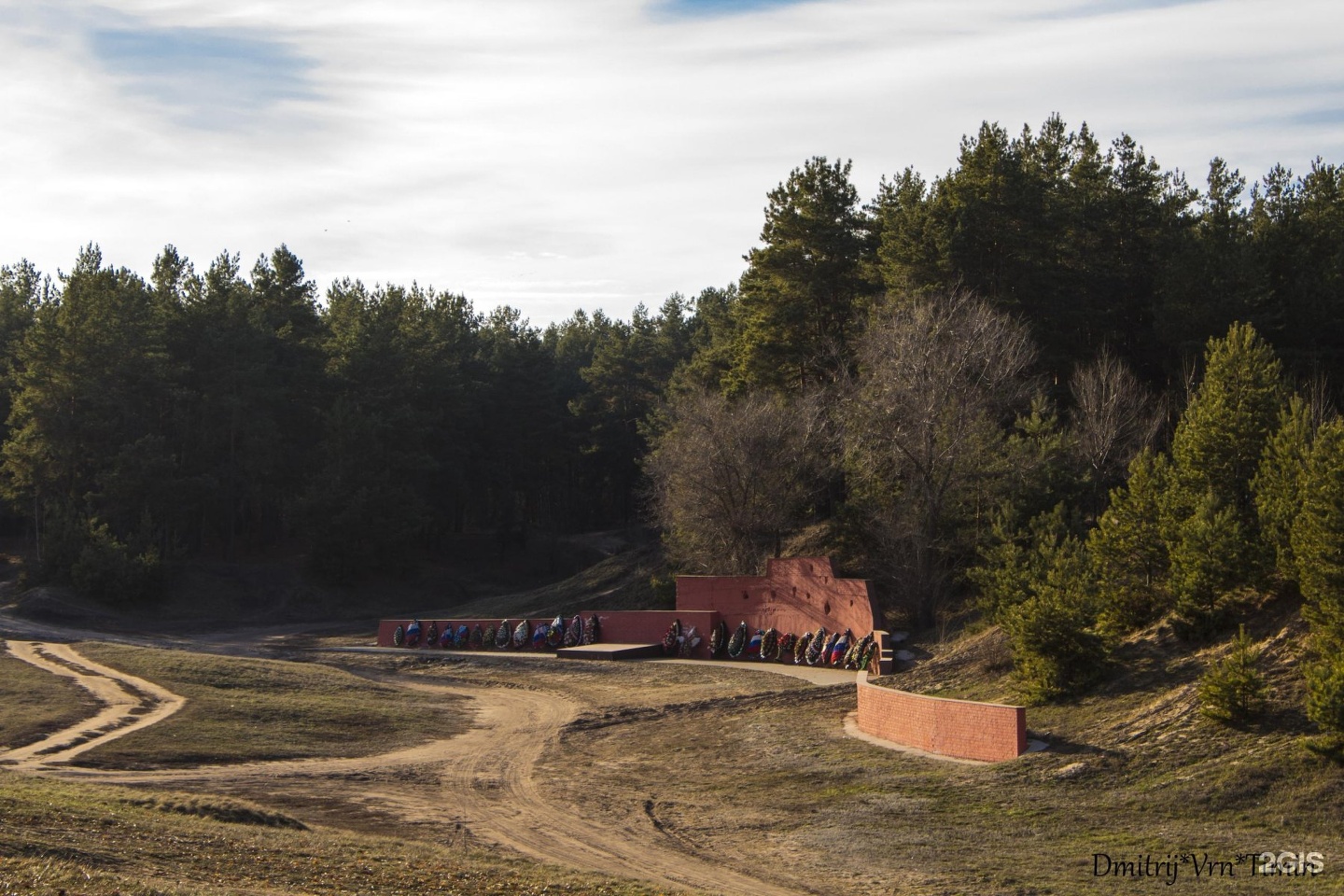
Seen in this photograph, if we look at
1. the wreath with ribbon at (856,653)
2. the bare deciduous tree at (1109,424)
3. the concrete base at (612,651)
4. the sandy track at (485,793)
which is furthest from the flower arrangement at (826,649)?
the sandy track at (485,793)

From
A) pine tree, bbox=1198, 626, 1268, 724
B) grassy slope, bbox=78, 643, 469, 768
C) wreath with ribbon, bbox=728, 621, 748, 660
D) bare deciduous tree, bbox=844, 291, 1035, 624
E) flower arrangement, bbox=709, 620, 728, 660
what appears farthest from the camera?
flower arrangement, bbox=709, 620, 728, 660

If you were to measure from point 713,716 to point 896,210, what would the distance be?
25.8 metres

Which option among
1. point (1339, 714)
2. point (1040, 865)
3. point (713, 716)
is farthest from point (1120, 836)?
point (713, 716)

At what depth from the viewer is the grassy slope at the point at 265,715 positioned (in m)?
20.9

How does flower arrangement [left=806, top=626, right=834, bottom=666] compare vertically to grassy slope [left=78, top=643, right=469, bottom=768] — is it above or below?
above

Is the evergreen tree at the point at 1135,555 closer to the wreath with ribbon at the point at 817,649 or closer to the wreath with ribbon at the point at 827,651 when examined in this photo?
the wreath with ribbon at the point at 827,651

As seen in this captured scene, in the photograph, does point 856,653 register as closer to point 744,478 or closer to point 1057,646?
point 744,478

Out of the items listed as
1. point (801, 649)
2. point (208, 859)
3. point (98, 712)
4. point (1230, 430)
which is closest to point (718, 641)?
point (801, 649)

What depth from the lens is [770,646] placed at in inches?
1336

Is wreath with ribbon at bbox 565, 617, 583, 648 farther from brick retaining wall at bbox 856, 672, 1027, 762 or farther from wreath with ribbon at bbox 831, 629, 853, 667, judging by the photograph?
brick retaining wall at bbox 856, 672, 1027, 762

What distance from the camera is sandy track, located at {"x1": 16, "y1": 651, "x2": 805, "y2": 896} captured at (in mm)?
14289

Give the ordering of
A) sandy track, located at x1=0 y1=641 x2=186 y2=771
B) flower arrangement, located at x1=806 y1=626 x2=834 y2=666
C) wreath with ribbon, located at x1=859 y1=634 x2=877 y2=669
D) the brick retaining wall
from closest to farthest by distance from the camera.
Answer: the brick retaining wall, sandy track, located at x1=0 y1=641 x2=186 y2=771, wreath with ribbon, located at x1=859 y1=634 x2=877 y2=669, flower arrangement, located at x1=806 y1=626 x2=834 y2=666

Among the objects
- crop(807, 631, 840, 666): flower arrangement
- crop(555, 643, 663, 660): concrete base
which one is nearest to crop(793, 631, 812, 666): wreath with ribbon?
crop(807, 631, 840, 666): flower arrangement

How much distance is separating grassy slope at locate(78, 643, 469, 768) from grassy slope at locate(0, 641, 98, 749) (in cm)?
183
